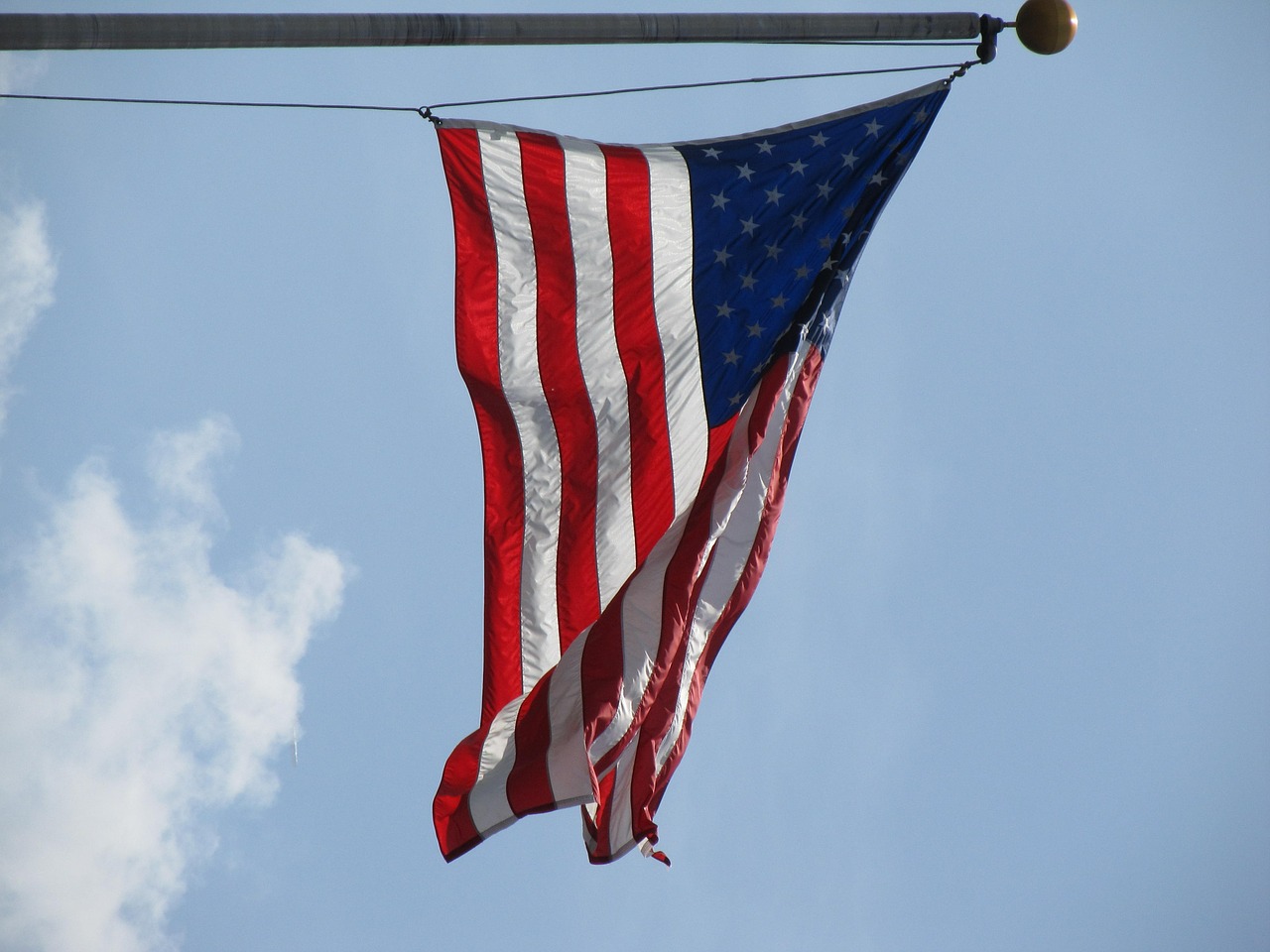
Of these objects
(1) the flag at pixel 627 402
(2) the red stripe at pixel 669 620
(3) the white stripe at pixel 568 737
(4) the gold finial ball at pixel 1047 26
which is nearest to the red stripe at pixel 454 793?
(1) the flag at pixel 627 402

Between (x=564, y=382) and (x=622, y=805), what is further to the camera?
(x=564, y=382)

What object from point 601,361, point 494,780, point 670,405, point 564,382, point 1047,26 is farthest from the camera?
point 670,405

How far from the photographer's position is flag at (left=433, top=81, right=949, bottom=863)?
379 inches

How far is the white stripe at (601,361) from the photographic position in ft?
32.2

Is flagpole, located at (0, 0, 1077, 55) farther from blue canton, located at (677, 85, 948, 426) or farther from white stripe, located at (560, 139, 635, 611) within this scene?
white stripe, located at (560, 139, 635, 611)

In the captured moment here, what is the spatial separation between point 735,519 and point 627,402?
128cm

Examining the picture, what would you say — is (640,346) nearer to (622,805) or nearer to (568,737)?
(568,737)

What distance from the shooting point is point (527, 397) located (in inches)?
399

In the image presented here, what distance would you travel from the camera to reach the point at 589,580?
10.6m

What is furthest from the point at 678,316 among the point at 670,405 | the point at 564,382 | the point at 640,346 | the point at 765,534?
the point at 765,534

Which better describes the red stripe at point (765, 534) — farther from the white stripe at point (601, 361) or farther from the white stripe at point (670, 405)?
the white stripe at point (601, 361)

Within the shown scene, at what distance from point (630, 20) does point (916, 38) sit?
1931mm

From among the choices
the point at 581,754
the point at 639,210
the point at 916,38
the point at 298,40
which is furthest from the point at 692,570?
the point at 298,40

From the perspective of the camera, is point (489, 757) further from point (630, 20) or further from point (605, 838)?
point (630, 20)
